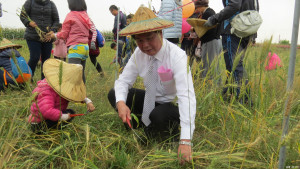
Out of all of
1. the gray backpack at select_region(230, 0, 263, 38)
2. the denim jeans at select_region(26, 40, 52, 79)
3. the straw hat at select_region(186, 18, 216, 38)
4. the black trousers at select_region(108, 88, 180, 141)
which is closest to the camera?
the black trousers at select_region(108, 88, 180, 141)

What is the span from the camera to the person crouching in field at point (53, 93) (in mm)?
1486

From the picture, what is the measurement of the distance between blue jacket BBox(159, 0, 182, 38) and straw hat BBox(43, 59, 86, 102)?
1599 millimetres

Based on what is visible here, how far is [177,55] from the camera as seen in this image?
59.1 inches

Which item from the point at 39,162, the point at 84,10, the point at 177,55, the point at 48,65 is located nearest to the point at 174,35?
the point at 84,10

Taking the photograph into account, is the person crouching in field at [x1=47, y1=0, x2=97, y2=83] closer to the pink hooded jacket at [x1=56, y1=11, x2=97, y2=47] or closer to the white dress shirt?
the pink hooded jacket at [x1=56, y1=11, x2=97, y2=47]

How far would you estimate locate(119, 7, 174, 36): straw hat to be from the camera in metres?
1.31

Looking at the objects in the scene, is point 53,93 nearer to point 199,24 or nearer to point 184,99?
point 184,99

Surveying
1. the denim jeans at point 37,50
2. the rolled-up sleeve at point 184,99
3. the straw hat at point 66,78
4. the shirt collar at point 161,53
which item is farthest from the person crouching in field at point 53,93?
the denim jeans at point 37,50

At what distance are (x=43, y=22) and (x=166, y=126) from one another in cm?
256

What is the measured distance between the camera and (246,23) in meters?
2.22

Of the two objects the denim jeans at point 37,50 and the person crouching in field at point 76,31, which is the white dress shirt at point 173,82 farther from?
the denim jeans at point 37,50

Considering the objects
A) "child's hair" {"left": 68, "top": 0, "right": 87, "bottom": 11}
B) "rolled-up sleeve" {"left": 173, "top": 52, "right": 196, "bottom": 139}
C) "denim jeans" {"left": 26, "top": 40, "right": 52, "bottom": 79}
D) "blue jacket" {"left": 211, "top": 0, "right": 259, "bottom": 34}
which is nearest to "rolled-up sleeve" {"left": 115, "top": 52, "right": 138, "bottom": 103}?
"rolled-up sleeve" {"left": 173, "top": 52, "right": 196, "bottom": 139}

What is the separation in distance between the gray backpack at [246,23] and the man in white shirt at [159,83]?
100 cm

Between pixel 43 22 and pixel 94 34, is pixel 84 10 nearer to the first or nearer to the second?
pixel 94 34
